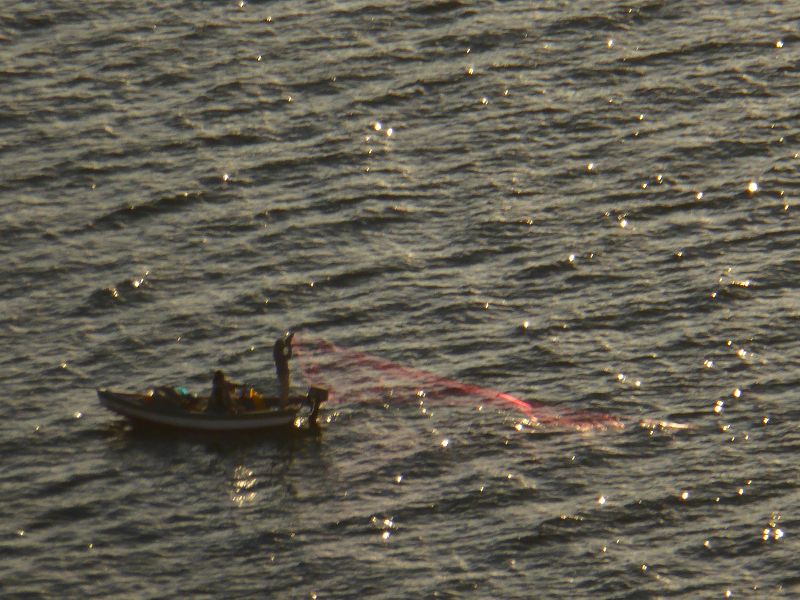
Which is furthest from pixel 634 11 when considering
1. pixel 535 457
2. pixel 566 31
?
pixel 535 457

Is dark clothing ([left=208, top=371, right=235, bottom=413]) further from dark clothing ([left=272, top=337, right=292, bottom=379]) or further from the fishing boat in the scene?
dark clothing ([left=272, top=337, right=292, bottom=379])

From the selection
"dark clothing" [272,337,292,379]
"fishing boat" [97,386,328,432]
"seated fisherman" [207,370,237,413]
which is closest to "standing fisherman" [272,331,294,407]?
"dark clothing" [272,337,292,379]

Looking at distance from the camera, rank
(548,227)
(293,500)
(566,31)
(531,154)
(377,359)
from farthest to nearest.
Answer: (566,31) < (531,154) < (548,227) < (377,359) < (293,500)

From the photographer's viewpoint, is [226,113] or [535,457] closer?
[535,457]

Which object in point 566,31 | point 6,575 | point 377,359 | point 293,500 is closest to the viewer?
point 6,575

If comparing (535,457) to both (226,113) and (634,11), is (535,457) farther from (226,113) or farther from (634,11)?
(634,11)

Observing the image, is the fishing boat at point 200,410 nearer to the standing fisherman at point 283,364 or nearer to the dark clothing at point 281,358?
the standing fisherman at point 283,364

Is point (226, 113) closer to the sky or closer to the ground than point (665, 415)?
closer to the sky
